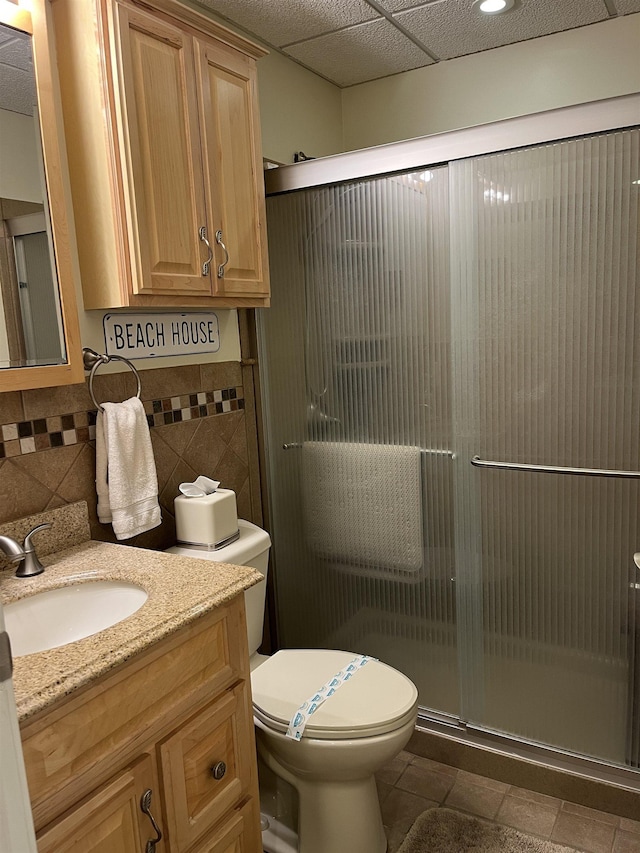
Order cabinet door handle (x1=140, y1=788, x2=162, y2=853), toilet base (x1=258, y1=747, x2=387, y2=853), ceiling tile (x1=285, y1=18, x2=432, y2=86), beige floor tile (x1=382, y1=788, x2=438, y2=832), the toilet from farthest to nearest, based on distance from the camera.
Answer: ceiling tile (x1=285, y1=18, x2=432, y2=86) → beige floor tile (x1=382, y1=788, x2=438, y2=832) → toilet base (x1=258, y1=747, x2=387, y2=853) → the toilet → cabinet door handle (x1=140, y1=788, x2=162, y2=853)

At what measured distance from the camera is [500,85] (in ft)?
8.34

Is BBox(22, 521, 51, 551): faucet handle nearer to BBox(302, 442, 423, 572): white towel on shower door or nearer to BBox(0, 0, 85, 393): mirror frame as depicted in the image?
BBox(0, 0, 85, 393): mirror frame

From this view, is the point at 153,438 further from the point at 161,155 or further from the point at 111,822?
the point at 111,822

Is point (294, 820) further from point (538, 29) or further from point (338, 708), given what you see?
point (538, 29)

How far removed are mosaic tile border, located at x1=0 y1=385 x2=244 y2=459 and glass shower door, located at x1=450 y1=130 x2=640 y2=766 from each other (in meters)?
0.79

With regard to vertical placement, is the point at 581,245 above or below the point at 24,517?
above

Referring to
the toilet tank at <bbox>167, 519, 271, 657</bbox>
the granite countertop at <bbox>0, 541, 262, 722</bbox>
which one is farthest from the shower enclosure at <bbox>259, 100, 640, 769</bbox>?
the granite countertop at <bbox>0, 541, 262, 722</bbox>

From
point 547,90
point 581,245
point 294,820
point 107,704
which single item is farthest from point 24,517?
point 547,90

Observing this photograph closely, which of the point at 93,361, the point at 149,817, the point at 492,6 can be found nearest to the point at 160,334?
the point at 93,361

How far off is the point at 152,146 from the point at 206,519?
100 cm

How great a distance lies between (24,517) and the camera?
1635 mm

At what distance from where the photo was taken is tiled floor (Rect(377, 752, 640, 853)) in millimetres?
1849

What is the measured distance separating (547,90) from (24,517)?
2.28 m

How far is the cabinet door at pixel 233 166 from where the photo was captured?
1.86 metres
